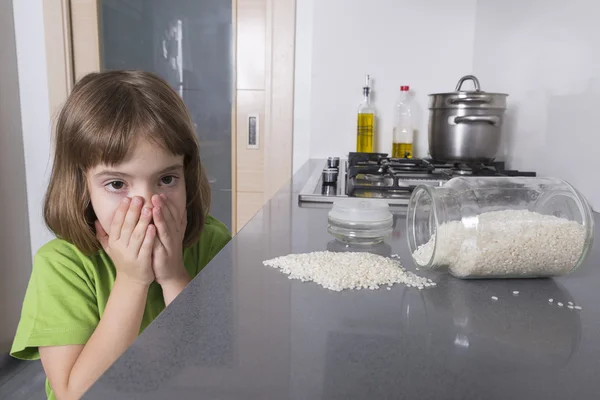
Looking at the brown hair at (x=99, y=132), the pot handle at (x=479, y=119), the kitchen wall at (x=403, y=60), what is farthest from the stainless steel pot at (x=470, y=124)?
the brown hair at (x=99, y=132)

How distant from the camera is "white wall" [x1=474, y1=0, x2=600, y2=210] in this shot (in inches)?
36.8

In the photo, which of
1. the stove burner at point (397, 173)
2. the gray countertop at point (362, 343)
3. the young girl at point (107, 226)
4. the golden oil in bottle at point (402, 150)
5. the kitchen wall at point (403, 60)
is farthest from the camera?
the golden oil in bottle at point (402, 150)

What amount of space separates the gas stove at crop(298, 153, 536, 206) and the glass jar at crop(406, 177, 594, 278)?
15.2 inches

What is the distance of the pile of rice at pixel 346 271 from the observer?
1.65 feet

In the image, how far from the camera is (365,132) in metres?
1.67

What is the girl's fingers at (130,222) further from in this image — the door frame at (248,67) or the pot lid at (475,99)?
the door frame at (248,67)

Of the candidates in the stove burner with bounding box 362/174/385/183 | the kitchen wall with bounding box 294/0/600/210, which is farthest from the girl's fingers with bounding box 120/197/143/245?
the kitchen wall with bounding box 294/0/600/210

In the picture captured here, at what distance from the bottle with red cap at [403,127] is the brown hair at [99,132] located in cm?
99

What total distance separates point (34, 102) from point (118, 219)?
164 cm

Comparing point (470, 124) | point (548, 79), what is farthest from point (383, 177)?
point (548, 79)

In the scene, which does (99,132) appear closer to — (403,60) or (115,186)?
(115,186)

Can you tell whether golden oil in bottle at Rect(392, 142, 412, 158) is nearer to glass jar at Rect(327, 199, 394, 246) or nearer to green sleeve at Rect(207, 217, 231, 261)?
green sleeve at Rect(207, 217, 231, 261)

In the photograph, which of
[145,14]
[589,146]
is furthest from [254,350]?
[145,14]

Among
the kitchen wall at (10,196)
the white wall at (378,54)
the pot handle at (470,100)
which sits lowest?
the kitchen wall at (10,196)
